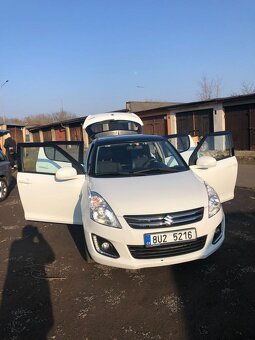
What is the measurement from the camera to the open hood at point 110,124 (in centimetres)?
Result: 889

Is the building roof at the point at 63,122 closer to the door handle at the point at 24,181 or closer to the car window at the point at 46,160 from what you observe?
the car window at the point at 46,160

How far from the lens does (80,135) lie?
3562 centimetres

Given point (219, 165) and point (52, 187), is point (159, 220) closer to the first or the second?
point (52, 187)

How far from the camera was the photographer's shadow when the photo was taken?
332cm

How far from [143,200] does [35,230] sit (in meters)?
3.39

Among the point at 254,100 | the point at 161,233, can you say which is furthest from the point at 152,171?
the point at 254,100

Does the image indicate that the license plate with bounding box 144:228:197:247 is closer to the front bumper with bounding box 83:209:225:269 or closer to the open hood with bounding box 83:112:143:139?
the front bumper with bounding box 83:209:225:269

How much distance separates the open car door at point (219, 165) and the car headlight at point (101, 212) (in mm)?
1858

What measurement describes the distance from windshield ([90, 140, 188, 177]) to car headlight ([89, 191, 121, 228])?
2.35 feet

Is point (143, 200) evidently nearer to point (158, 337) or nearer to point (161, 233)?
point (161, 233)

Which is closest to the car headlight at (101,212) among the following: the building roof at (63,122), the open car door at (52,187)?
the open car door at (52,187)

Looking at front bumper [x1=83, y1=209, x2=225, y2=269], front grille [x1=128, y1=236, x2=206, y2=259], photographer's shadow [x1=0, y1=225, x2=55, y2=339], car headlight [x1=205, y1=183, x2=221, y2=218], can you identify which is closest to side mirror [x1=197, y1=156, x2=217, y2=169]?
car headlight [x1=205, y1=183, x2=221, y2=218]

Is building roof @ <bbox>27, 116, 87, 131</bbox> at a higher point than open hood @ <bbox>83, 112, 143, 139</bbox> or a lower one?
lower

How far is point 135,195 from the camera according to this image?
13.6 feet
